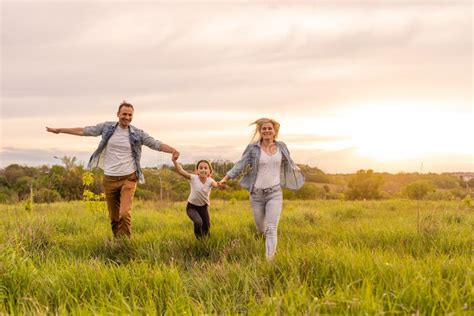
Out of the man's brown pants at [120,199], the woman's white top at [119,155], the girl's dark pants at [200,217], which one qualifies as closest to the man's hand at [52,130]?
the woman's white top at [119,155]

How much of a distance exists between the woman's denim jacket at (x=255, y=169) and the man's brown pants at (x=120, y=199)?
2.06 meters

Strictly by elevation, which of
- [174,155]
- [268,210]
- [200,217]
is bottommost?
[200,217]

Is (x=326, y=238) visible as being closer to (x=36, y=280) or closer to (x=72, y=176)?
(x=36, y=280)

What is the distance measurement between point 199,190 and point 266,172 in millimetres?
1416

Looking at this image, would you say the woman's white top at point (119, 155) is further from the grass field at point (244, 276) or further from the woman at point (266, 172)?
the woman at point (266, 172)

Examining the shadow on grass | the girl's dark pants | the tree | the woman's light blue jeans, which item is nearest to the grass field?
the shadow on grass

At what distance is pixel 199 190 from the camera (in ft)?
26.2

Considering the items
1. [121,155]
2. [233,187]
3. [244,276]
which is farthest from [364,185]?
[244,276]

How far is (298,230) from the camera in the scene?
28.4 ft

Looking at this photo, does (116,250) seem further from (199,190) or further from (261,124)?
(261,124)

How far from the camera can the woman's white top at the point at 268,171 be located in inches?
283

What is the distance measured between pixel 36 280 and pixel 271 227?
3341 mm

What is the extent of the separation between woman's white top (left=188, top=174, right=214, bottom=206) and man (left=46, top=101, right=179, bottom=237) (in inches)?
24.0

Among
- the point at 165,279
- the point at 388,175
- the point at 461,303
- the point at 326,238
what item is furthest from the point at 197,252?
the point at 388,175
